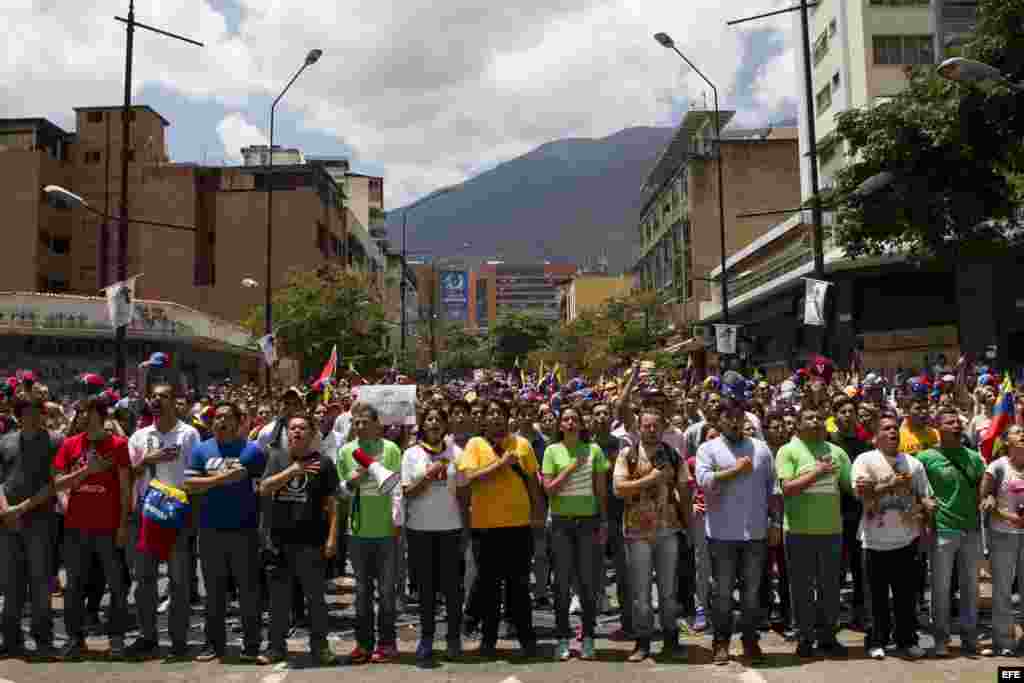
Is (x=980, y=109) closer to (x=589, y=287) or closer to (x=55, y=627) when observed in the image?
(x=55, y=627)

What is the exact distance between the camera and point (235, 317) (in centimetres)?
5328

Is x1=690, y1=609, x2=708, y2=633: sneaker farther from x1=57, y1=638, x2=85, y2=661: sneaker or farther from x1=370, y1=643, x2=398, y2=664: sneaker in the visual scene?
x1=57, y1=638, x2=85, y2=661: sneaker

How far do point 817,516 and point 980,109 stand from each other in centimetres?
1337

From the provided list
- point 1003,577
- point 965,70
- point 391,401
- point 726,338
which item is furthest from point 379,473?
point 726,338

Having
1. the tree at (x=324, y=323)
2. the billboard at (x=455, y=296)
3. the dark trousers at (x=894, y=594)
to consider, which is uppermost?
the billboard at (x=455, y=296)

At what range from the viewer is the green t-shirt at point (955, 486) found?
757cm

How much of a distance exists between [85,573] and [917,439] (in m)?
7.40

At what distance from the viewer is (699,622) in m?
8.61

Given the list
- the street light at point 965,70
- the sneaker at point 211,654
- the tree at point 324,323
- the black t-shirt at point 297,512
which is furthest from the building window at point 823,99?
the sneaker at point 211,654

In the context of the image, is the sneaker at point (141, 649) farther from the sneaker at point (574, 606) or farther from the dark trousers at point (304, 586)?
the sneaker at point (574, 606)

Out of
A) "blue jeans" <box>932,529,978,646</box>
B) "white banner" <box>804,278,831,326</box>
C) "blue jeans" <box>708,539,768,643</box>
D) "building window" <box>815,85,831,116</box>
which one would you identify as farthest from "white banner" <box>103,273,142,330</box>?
"building window" <box>815,85,831,116</box>

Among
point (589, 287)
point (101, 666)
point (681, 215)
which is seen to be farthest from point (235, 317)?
point (589, 287)

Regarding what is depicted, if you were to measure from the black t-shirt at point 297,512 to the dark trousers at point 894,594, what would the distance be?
A: 4.30 meters

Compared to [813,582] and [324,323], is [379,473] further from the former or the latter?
[324,323]
